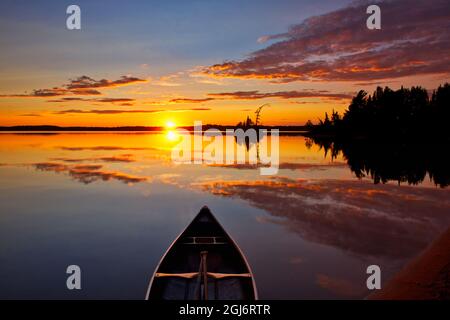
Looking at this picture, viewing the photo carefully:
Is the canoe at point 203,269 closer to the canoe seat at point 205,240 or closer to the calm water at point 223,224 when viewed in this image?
the canoe seat at point 205,240

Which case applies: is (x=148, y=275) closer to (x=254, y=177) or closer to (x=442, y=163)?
(x=254, y=177)

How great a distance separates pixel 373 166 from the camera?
1356 inches

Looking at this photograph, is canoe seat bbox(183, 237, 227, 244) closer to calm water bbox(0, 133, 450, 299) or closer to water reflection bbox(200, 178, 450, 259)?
calm water bbox(0, 133, 450, 299)

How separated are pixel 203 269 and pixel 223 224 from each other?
311 inches

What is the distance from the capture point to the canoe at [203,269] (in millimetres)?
8320

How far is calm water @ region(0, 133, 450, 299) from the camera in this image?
33.8ft

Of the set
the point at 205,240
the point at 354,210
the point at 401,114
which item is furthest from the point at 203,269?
the point at 401,114

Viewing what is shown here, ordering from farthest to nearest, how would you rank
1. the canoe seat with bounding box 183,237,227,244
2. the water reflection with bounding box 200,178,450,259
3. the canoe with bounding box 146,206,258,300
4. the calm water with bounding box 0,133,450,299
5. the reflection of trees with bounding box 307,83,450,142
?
the reflection of trees with bounding box 307,83,450,142, the water reflection with bounding box 200,178,450,259, the canoe seat with bounding box 183,237,227,244, the calm water with bounding box 0,133,450,299, the canoe with bounding box 146,206,258,300

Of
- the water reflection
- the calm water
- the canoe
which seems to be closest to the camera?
the canoe

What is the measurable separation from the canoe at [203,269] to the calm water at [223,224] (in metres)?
0.92

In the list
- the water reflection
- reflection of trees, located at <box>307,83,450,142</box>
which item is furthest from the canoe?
reflection of trees, located at <box>307,83,450,142</box>

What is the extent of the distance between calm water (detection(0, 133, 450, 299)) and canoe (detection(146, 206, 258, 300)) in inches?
36.4
